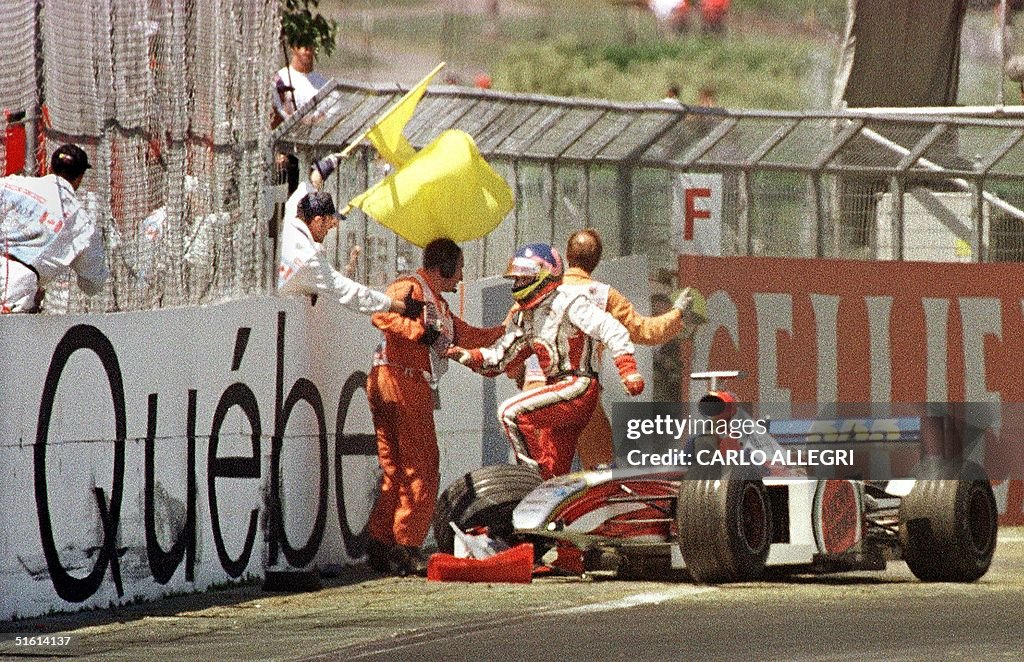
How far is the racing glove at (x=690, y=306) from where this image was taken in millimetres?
13062

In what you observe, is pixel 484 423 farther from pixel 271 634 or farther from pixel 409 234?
pixel 271 634

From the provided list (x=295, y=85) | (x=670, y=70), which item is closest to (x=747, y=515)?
(x=295, y=85)

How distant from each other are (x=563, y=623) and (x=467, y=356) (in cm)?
276

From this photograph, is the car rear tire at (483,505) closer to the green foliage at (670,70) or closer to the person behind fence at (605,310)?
the person behind fence at (605,310)

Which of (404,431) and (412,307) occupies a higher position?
(412,307)

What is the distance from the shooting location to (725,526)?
35.9 feet

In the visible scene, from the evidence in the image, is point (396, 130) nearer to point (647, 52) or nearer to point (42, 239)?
point (42, 239)

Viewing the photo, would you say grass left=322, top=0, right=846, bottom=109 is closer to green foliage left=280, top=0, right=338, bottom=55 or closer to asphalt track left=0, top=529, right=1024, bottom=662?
green foliage left=280, top=0, right=338, bottom=55

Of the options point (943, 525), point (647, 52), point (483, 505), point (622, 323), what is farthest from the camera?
point (647, 52)

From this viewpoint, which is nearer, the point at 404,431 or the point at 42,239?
the point at 42,239

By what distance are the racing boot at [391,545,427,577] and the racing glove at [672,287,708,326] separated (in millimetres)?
2173

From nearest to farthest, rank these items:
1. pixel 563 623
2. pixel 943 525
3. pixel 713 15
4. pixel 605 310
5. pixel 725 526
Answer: pixel 563 623 < pixel 725 526 < pixel 943 525 < pixel 605 310 < pixel 713 15

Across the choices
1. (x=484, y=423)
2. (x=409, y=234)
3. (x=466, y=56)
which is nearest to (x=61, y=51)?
(x=409, y=234)

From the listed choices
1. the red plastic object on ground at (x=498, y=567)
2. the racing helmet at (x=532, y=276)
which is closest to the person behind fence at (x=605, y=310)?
the racing helmet at (x=532, y=276)
